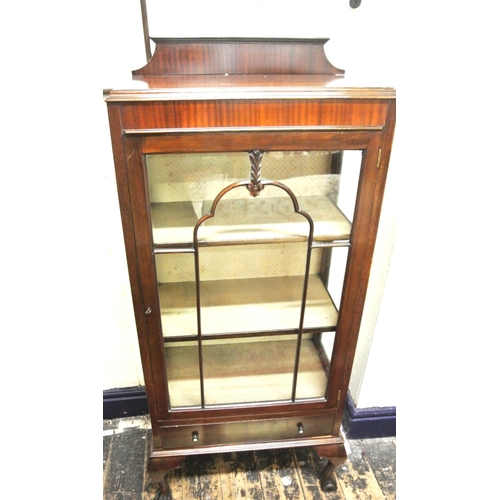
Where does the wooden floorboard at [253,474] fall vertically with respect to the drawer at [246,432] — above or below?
below

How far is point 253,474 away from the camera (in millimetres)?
1051

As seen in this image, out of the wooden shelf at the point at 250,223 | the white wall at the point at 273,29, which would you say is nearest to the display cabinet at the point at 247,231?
the wooden shelf at the point at 250,223

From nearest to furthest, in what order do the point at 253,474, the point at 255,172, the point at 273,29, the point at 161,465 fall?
the point at 255,172 < the point at 273,29 < the point at 161,465 < the point at 253,474

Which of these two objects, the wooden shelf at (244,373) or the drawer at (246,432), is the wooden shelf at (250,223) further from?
the drawer at (246,432)

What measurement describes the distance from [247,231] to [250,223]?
0.02 meters

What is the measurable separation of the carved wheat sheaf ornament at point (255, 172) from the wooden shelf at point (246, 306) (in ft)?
0.81

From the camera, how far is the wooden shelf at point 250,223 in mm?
704

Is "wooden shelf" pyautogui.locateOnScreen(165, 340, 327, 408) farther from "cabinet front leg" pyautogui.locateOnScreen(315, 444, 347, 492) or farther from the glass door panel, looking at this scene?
"cabinet front leg" pyautogui.locateOnScreen(315, 444, 347, 492)

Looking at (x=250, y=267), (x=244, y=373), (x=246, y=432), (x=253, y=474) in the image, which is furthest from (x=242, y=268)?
(x=253, y=474)

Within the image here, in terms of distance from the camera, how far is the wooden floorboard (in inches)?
39.6

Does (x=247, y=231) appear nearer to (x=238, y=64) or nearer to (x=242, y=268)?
(x=242, y=268)

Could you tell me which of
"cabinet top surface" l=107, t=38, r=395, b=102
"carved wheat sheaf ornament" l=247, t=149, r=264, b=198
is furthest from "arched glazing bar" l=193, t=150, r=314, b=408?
"cabinet top surface" l=107, t=38, r=395, b=102
